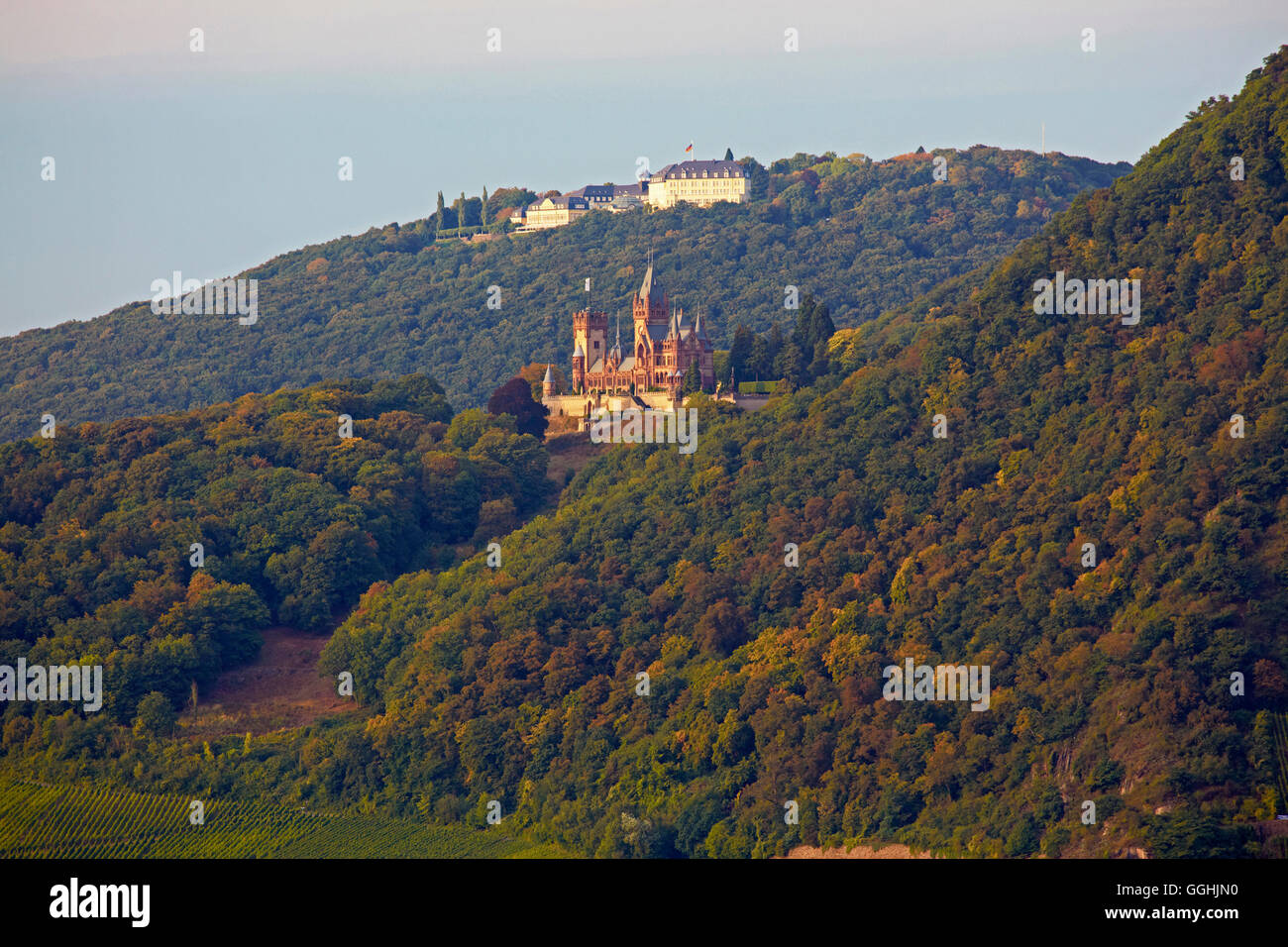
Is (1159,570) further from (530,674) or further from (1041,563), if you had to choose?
(530,674)

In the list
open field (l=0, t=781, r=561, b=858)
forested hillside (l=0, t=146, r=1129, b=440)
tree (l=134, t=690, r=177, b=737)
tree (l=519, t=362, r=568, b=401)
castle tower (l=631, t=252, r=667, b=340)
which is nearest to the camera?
open field (l=0, t=781, r=561, b=858)

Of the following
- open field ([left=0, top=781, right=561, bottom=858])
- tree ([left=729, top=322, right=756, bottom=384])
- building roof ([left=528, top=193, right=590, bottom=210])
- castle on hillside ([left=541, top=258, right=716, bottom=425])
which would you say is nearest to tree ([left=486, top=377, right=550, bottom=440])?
castle on hillside ([left=541, top=258, right=716, bottom=425])

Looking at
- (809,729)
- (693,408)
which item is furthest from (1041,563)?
(693,408)

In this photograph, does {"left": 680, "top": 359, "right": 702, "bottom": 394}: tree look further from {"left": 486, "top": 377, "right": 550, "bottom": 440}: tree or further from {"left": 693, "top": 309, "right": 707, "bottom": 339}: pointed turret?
{"left": 486, "top": 377, "right": 550, "bottom": 440}: tree

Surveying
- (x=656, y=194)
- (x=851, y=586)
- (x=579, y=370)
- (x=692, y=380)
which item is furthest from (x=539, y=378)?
(x=656, y=194)

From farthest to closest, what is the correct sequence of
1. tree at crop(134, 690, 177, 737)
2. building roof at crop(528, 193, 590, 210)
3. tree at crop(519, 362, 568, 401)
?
building roof at crop(528, 193, 590, 210) < tree at crop(519, 362, 568, 401) < tree at crop(134, 690, 177, 737)

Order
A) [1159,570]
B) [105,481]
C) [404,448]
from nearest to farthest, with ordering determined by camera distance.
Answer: [1159,570] → [105,481] → [404,448]

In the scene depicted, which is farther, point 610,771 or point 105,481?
point 105,481

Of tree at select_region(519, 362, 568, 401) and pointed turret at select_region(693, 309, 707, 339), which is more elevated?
pointed turret at select_region(693, 309, 707, 339)
